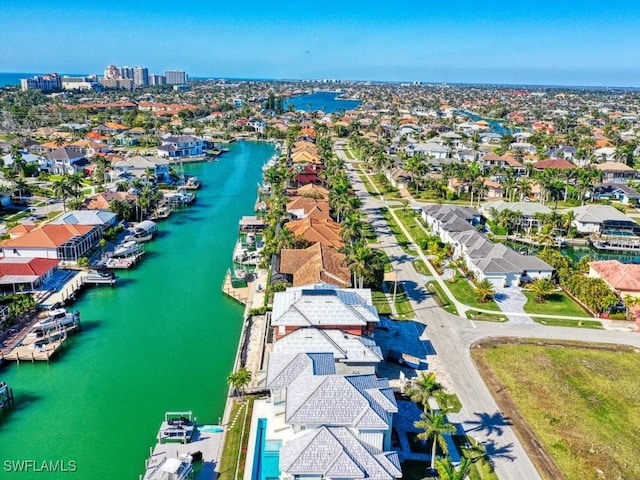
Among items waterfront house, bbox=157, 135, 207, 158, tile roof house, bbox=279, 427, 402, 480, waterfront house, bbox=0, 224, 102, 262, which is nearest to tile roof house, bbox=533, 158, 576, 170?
waterfront house, bbox=157, 135, 207, 158

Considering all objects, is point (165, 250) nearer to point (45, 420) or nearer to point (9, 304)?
point (9, 304)

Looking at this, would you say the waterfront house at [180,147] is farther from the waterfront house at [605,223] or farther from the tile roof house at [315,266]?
the waterfront house at [605,223]

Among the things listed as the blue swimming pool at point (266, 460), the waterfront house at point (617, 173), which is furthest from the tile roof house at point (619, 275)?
the waterfront house at point (617, 173)

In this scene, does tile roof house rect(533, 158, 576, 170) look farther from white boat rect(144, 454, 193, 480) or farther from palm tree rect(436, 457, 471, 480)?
white boat rect(144, 454, 193, 480)

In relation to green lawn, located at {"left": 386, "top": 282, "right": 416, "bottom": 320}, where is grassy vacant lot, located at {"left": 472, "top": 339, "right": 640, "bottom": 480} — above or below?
below

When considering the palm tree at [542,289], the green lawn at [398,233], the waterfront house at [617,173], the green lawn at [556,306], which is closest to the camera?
the green lawn at [556,306]

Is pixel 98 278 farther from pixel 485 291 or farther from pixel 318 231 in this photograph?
pixel 485 291
